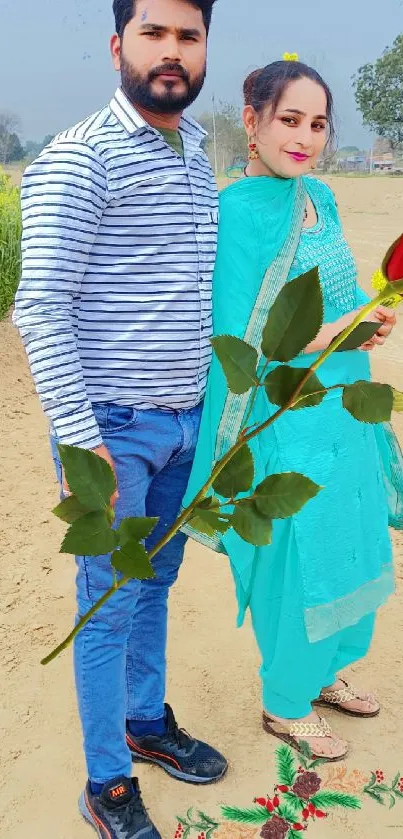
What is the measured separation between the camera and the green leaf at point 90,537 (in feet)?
1.62

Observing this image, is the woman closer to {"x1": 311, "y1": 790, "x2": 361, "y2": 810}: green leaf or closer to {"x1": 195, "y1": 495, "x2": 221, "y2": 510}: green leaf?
{"x1": 311, "y1": 790, "x2": 361, "y2": 810}: green leaf

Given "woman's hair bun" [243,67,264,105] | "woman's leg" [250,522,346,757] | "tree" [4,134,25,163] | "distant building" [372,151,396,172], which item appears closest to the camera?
"woman's hair bun" [243,67,264,105]

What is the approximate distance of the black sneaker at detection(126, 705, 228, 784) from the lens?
2.10 m

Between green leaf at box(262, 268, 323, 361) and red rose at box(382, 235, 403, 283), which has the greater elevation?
red rose at box(382, 235, 403, 283)

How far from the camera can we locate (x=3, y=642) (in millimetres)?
2725

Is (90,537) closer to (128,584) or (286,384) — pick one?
(286,384)

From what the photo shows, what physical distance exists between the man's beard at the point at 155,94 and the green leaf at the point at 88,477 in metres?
1.11

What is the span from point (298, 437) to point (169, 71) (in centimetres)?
83

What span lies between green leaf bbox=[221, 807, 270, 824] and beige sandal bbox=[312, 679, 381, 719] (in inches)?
17.5

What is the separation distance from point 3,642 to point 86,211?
5.94 ft

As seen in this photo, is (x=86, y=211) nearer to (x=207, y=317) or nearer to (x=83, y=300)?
(x=83, y=300)

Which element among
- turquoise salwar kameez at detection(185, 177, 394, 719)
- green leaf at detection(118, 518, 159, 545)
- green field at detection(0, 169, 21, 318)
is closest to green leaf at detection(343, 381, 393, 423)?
green leaf at detection(118, 518, 159, 545)

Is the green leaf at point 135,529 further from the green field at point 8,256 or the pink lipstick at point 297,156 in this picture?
the green field at point 8,256

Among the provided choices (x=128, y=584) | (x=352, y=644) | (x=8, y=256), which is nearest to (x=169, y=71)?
(x=128, y=584)
